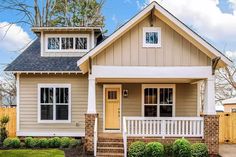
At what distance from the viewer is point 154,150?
1327 centimetres

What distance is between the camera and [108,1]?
3156 cm

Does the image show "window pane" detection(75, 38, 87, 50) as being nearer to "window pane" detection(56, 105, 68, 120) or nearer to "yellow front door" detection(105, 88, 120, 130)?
"yellow front door" detection(105, 88, 120, 130)

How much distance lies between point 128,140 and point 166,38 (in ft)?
15.2

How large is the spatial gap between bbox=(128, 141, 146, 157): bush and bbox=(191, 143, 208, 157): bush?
197cm

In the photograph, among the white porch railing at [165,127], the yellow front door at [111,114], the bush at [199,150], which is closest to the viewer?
the bush at [199,150]

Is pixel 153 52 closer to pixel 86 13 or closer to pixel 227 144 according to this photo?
pixel 227 144

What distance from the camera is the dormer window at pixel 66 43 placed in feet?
60.9

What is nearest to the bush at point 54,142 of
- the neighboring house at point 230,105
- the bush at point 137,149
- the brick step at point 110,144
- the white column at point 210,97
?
the brick step at point 110,144

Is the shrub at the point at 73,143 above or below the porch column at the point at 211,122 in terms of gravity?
below

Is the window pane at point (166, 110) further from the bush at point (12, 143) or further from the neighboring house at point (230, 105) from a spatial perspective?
the neighboring house at point (230, 105)

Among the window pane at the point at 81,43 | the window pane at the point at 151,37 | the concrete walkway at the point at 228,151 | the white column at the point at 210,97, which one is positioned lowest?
the concrete walkway at the point at 228,151

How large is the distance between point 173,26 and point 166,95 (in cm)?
425

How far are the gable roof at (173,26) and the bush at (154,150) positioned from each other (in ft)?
14.3

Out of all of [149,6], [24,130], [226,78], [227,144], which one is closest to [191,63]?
[149,6]
